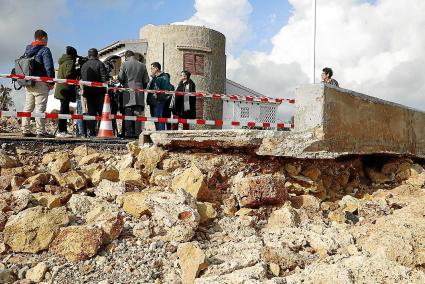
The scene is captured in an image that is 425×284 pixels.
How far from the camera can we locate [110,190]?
4809mm

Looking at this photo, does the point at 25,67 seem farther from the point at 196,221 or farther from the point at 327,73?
the point at 327,73

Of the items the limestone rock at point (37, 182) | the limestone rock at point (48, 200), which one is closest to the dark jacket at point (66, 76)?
the limestone rock at point (37, 182)

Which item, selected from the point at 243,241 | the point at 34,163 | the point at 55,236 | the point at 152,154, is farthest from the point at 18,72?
the point at 243,241

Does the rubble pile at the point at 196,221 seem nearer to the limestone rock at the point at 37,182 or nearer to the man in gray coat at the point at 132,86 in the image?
the limestone rock at the point at 37,182

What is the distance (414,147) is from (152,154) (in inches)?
167

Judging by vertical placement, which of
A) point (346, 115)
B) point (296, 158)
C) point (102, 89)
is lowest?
point (296, 158)

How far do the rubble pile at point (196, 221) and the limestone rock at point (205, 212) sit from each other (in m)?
0.01

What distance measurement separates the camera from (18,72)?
266 inches

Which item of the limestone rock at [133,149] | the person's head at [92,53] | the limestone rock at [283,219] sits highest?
the person's head at [92,53]

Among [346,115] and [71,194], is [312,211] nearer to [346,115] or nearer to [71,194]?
[346,115]

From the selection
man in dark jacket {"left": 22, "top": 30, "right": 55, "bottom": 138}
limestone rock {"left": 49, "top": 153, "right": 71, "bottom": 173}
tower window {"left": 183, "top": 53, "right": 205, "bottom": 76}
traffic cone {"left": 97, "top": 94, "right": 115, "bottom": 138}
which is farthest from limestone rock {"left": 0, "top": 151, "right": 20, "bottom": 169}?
tower window {"left": 183, "top": 53, "right": 205, "bottom": 76}

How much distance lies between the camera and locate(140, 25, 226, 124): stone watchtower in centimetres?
1709

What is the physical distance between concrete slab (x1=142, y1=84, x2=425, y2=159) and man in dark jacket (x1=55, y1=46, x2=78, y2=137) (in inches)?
84.7

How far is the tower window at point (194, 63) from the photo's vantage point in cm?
1714
